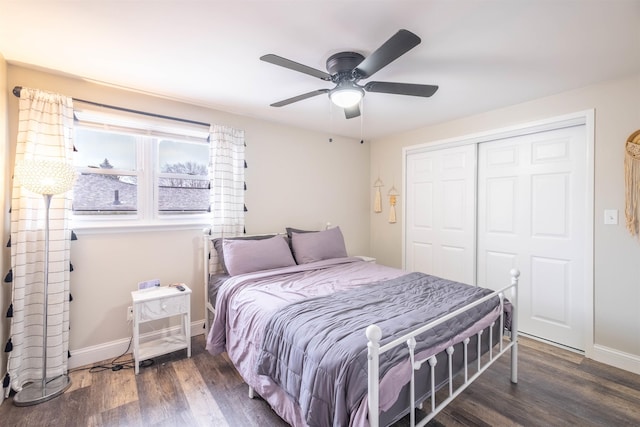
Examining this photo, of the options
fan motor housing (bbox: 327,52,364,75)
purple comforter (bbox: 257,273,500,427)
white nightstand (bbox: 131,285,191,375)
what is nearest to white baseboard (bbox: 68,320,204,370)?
white nightstand (bbox: 131,285,191,375)

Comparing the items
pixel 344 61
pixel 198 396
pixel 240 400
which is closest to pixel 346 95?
pixel 344 61

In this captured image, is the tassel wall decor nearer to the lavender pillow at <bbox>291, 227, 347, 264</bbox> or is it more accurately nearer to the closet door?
the closet door

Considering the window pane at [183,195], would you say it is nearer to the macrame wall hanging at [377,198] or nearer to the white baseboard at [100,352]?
the white baseboard at [100,352]

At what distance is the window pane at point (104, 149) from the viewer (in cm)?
240

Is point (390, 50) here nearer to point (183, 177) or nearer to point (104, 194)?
point (183, 177)

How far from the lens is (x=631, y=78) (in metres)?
2.22

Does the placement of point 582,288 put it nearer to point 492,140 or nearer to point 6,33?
point 492,140

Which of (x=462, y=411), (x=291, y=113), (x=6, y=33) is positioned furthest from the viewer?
(x=291, y=113)

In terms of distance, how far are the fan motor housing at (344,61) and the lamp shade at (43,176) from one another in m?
1.94

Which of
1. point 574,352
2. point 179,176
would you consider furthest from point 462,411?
point 179,176

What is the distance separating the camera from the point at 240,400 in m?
1.92

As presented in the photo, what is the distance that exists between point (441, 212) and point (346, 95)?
225cm

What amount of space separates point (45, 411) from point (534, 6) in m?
3.67

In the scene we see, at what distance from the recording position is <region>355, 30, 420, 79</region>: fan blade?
134cm
